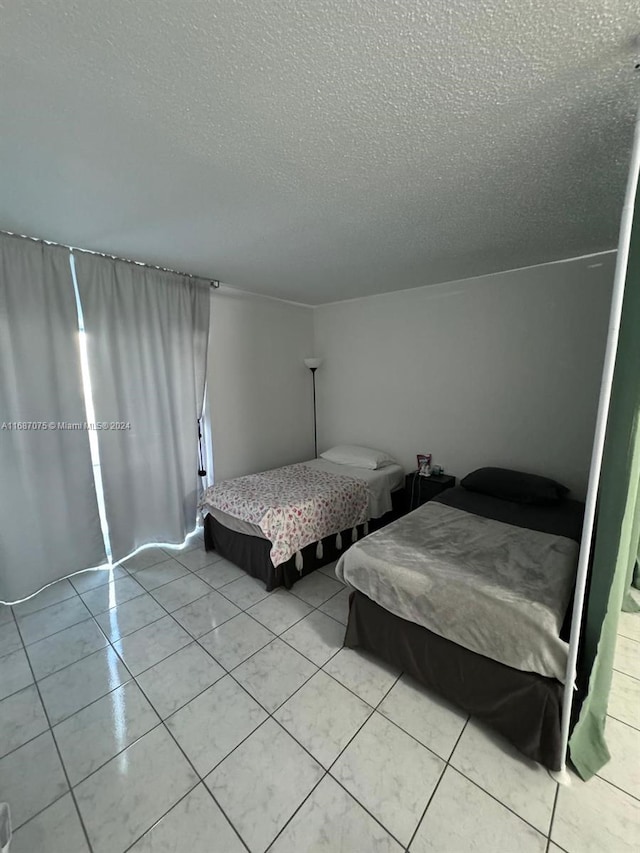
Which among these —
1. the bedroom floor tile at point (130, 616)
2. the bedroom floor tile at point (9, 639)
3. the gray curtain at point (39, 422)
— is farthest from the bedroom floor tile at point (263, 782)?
the gray curtain at point (39, 422)

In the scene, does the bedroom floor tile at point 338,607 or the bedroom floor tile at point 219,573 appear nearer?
the bedroom floor tile at point 338,607

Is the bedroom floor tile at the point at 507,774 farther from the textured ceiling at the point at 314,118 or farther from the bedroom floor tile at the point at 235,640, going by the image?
the textured ceiling at the point at 314,118

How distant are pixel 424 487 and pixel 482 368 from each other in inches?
49.2

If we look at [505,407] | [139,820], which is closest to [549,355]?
[505,407]

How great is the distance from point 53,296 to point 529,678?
3.49 m

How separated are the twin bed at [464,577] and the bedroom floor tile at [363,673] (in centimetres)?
7

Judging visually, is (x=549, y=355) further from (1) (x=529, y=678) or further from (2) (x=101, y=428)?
(2) (x=101, y=428)

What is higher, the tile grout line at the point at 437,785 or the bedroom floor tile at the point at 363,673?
the tile grout line at the point at 437,785

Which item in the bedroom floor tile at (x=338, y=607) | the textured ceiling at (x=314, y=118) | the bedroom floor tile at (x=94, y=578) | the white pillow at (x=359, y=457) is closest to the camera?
the textured ceiling at (x=314, y=118)

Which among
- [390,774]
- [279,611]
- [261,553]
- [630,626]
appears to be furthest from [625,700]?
[261,553]

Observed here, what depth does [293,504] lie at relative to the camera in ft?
8.43

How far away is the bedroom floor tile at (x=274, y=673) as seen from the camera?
168 cm

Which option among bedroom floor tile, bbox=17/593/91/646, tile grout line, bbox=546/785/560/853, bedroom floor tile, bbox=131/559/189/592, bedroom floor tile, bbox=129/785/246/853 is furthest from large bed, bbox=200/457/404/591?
tile grout line, bbox=546/785/560/853

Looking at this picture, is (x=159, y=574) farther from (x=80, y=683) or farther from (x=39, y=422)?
(x=39, y=422)
